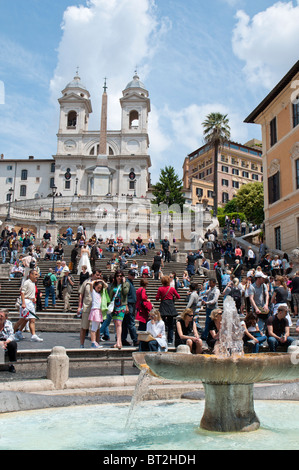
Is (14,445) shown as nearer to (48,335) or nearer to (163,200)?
(48,335)

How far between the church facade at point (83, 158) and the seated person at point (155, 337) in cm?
6650

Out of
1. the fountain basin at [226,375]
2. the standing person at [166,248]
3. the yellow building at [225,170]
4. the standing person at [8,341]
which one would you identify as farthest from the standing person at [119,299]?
the yellow building at [225,170]

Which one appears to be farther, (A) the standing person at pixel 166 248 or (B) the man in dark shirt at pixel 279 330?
(A) the standing person at pixel 166 248

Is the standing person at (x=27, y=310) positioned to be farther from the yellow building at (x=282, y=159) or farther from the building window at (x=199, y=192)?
the building window at (x=199, y=192)

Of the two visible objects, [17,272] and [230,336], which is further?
[17,272]

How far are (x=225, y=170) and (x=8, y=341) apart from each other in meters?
81.0

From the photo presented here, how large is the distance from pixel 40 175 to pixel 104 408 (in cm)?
7865

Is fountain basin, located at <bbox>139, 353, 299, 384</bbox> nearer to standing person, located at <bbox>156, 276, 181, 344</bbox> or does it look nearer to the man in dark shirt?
the man in dark shirt

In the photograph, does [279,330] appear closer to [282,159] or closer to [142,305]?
[142,305]

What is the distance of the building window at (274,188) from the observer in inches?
1016

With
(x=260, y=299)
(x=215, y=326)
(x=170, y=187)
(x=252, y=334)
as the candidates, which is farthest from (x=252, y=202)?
(x=215, y=326)

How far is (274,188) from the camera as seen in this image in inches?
1034

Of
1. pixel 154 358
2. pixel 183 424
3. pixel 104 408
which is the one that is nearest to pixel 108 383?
pixel 104 408

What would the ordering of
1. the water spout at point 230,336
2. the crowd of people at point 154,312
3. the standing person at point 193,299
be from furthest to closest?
the standing person at point 193,299, the crowd of people at point 154,312, the water spout at point 230,336
